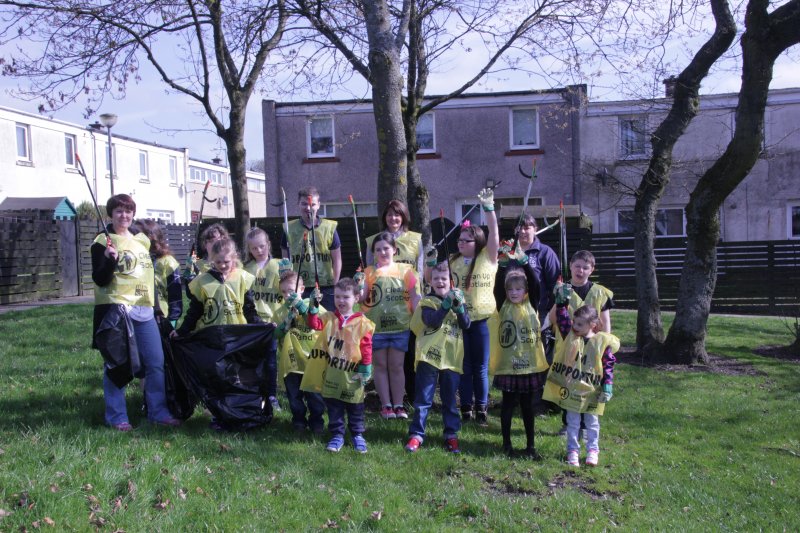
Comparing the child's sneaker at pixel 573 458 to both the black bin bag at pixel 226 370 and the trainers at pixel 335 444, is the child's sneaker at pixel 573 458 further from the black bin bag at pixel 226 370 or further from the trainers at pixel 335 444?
the black bin bag at pixel 226 370

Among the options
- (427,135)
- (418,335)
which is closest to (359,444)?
(418,335)

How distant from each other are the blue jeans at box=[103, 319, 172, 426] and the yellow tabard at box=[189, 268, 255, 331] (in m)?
0.38

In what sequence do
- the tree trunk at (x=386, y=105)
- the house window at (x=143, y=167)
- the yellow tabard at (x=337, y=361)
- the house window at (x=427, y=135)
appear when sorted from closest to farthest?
1. the yellow tabard at (x=337, y=361)
2. the tree trunk at (x=386, y=105)
3. the house window at (x=427, y=135)
4. the house window at (x=143, y=167)

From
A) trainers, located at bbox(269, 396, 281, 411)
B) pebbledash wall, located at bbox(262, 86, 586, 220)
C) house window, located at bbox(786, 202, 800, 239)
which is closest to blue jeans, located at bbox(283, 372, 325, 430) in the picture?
trainers, located at bbox(269, 396, 281, 411)

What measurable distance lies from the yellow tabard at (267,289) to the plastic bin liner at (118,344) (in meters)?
1.11

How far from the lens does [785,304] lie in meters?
15.1

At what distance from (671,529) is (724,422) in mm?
2641

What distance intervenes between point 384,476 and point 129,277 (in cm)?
250

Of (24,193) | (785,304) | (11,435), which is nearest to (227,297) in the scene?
(11,435)

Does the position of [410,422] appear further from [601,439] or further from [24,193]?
[24,193]

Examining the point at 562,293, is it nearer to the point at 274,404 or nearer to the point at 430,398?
the point at 430,398

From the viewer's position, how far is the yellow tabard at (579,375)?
5.13m

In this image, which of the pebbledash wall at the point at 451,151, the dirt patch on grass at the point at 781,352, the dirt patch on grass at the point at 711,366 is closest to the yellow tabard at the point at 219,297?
the dirt patch on grass at the point at 711,366

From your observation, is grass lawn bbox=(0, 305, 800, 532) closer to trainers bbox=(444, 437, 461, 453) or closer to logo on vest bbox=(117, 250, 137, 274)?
trainers bbox=(444, 437, 461, 453)
